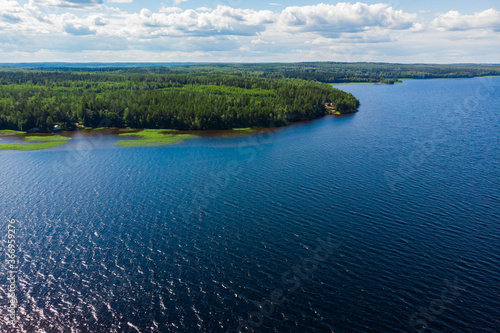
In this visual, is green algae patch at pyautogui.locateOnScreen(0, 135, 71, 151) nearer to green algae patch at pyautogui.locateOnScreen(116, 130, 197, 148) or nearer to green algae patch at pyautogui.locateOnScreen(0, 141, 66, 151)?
green algae patch at pyautogui.locateOnScreen(0, 141, 66, 151)

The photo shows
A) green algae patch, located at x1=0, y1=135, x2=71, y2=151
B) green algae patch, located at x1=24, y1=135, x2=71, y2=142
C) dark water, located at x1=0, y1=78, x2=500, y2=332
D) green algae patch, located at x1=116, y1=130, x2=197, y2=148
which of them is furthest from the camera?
green algae patch, located at x1=24, y1=135, x2=71, y2=142

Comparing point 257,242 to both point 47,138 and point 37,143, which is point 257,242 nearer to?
point 37,143

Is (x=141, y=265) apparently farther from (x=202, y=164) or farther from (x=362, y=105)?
(x=362, y=105)

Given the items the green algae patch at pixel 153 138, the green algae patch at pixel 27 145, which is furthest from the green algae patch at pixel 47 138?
the green algae patch at pixel 153 138

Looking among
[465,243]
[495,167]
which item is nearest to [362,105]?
[495,167]

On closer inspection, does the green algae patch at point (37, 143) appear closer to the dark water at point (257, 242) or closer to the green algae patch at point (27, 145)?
the green algae patch at point (27, 145)

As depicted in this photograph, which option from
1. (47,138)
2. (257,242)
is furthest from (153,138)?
(257,242)

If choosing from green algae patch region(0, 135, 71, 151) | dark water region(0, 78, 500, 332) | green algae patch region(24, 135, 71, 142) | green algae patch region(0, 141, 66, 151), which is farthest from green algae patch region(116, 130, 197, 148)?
green algae patch region(0, 141, 66, 151)
